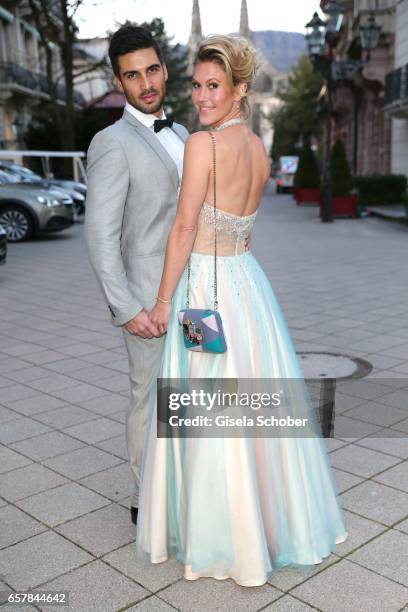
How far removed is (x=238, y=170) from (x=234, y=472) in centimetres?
115

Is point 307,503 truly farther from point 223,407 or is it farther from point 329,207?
point 329,207

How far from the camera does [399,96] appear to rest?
23.9 m

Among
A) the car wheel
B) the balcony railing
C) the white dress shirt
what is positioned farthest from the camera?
the balcony railing

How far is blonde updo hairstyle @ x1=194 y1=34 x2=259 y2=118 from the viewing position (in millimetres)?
2561

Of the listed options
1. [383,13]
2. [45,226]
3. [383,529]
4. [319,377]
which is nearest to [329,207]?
[45,226]

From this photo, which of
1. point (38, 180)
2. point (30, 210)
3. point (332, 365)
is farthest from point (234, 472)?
point (38, 180)

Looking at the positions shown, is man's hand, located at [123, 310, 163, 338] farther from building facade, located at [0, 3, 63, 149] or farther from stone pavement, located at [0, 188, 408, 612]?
building facade, located at [0, 3, 63, 149]

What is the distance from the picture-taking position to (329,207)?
19141 mm

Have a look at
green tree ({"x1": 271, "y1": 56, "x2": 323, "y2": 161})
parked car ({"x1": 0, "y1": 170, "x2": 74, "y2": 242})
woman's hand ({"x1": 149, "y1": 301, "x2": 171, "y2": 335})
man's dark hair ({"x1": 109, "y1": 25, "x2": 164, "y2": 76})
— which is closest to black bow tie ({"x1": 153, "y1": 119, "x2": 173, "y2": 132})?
man's dark hair ({"x1": 109, "y1": 25, "x2": 164, "y2": 76})

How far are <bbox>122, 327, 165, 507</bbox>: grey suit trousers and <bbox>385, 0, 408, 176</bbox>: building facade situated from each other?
22389 millimetres

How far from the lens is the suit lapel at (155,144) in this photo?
9.70 feet

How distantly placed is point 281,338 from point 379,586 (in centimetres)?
105

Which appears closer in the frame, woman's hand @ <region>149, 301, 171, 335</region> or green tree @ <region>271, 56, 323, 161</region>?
woman's hand @ <region>149, 301, 171, 335</region>

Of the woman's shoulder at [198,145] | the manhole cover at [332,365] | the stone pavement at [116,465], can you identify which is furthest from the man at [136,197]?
the manhole cover at [332,365]
